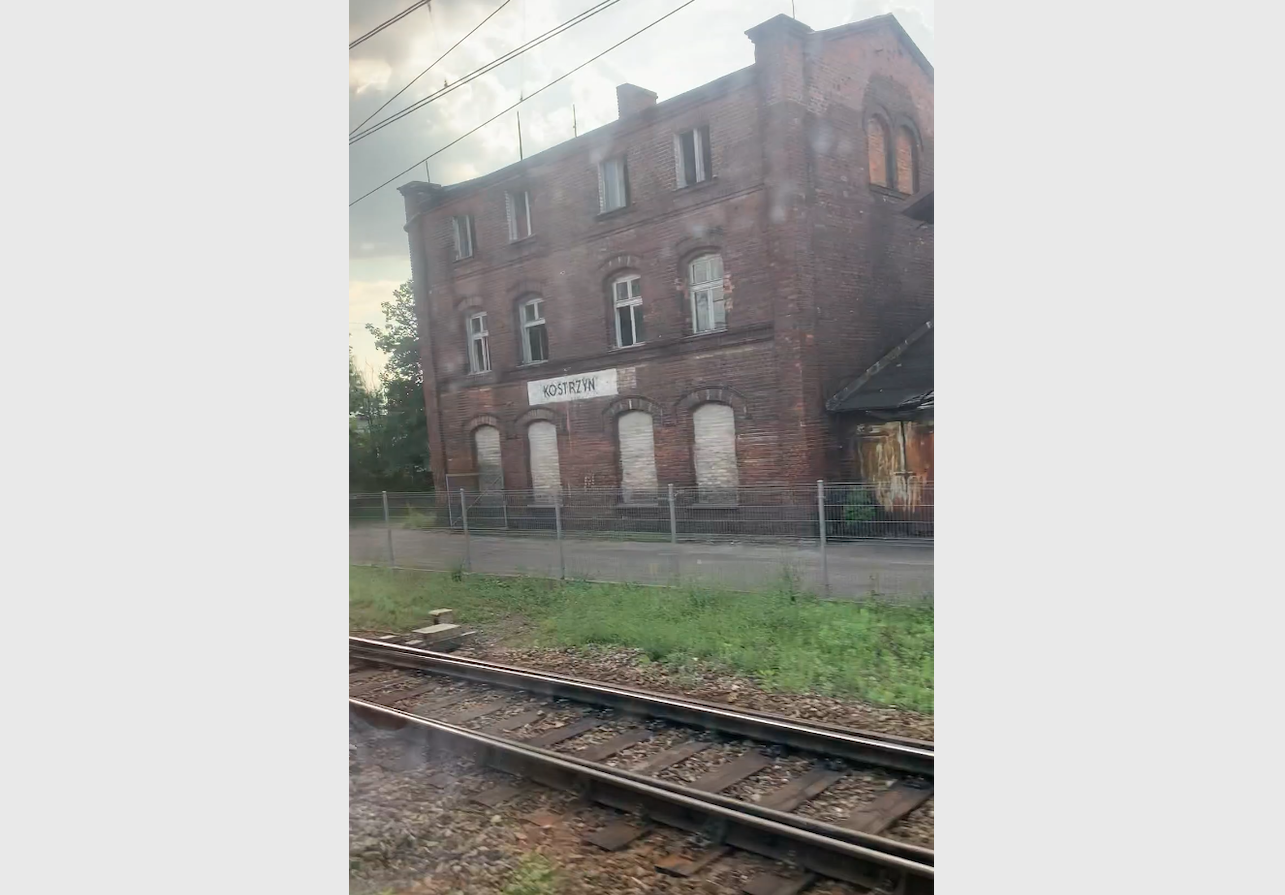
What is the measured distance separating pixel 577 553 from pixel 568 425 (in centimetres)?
39

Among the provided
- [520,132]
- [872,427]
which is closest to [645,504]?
[872,427]

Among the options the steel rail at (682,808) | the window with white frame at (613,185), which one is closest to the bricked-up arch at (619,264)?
the window with white frame at (613,185)

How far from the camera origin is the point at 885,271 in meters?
1.82

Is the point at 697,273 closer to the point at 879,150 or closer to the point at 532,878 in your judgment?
the point at 879,150

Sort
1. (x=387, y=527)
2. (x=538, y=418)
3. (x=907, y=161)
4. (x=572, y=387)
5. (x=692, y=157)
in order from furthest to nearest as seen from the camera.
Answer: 1. (x=387, y=527)
2. (x=538, y=418)
3. (x=572, y=387)
4. (x=692, y=157)
5. (x=907, y=161)

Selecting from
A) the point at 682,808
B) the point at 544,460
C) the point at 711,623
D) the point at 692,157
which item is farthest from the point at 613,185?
the point at 682,808

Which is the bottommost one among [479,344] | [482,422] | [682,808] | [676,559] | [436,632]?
[682,808]

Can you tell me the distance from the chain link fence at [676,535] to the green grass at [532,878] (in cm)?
79

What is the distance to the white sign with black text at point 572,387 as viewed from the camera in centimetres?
233

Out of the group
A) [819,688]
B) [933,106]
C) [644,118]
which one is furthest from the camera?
[819,688]

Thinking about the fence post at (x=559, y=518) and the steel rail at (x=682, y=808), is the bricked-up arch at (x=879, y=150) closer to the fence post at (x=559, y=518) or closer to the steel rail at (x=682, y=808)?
the fence post at (x=559, y=518)

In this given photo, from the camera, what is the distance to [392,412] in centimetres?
276

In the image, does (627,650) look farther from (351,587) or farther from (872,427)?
(872,427)

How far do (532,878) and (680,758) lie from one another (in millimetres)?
734
